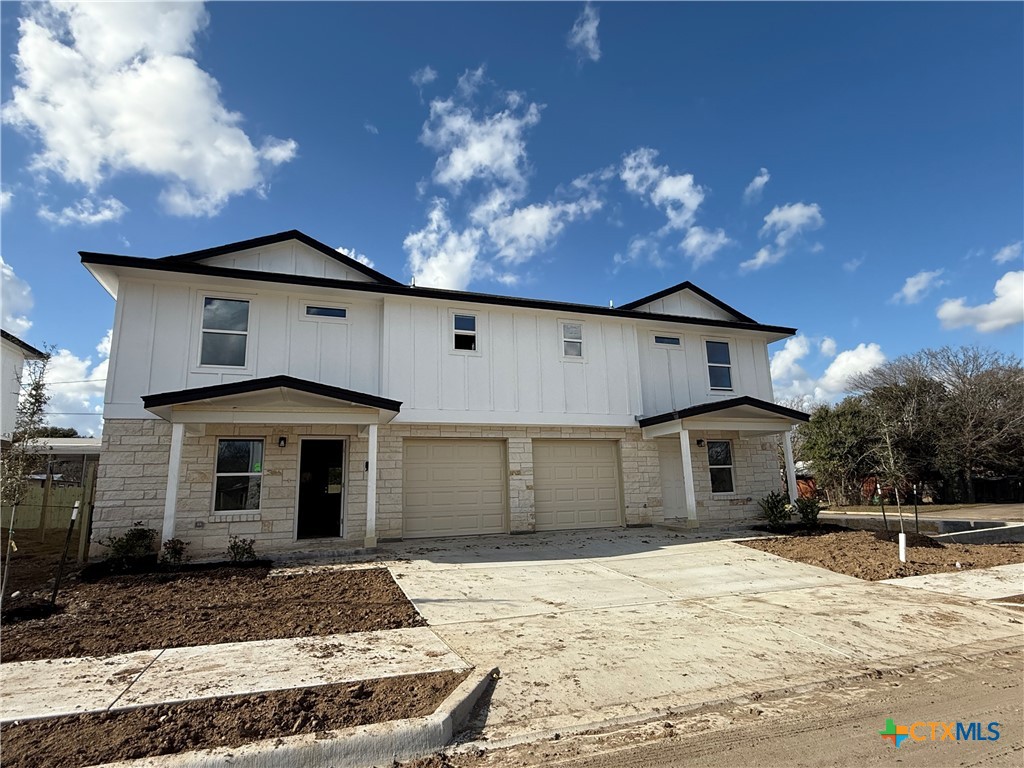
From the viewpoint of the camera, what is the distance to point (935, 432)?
77.7ft

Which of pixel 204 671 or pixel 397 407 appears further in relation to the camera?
pixel 397 407

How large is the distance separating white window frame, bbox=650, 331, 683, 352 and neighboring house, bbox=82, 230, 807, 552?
1.9 inches

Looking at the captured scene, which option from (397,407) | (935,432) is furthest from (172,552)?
(935,432)

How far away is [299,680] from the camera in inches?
169

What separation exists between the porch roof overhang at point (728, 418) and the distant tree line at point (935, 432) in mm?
10743

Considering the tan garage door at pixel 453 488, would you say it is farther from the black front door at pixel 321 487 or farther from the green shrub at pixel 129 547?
the green shrub at pixel 129 547

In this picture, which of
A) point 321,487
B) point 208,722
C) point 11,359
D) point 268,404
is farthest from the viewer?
point 11,359

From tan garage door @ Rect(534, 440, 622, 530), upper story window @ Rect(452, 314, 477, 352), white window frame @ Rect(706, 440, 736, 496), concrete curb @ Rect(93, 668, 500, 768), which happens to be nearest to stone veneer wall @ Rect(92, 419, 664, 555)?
tan garage door @ Rect(534, 440, 622, 530)

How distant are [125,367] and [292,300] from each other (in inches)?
136

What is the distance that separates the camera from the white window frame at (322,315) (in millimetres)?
12039

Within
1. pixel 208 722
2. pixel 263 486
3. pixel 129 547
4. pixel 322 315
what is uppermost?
pixel 322 315

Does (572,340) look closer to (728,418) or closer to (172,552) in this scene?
(728,418)

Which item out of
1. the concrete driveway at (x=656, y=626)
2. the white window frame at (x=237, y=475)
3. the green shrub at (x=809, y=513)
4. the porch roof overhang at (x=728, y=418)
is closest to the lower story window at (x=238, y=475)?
the white window frame at (x=237, y=475)

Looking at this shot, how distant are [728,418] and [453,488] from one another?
7.26 m
